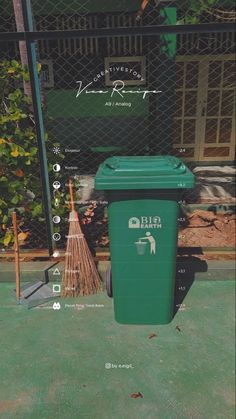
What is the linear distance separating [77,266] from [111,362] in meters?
1.09

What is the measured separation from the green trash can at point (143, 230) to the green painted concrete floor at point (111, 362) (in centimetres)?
24

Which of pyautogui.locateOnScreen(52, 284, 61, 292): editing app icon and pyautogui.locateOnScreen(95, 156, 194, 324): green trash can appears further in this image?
pyautogui.locateOnScreen(52, 284, 61, 292): editing app icon

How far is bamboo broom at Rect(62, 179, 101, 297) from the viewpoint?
3.60 meters

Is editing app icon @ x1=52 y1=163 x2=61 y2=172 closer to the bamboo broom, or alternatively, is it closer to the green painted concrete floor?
the bamboo broom

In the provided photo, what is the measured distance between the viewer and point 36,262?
399 cm

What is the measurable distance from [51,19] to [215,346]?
7038 millimetres

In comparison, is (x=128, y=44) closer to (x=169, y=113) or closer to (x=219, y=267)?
(x=169, y=113)

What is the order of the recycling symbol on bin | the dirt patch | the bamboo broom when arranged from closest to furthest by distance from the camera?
the recycling symbol on bin
the bamboo broom
the dirt patch

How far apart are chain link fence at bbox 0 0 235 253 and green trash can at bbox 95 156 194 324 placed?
11.7ft

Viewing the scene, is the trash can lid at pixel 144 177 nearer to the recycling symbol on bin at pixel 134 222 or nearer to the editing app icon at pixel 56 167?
the recycling symbol on bin at pixel 134 222

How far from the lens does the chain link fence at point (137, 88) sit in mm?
7051

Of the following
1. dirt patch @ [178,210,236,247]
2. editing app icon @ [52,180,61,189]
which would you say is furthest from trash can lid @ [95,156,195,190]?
dirt patch @ [178,210,236,247]

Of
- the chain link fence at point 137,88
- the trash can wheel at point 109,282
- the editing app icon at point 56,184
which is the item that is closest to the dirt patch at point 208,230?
the trash can wheel at point 109,282

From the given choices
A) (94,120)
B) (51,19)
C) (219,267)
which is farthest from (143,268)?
(51,19)
